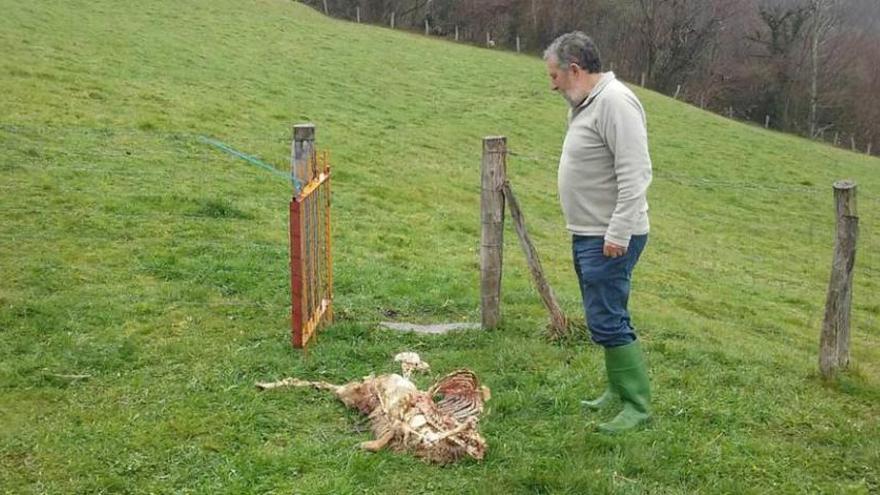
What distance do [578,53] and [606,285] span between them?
1.34 metres

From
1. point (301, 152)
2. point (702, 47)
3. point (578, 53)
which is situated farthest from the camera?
point (702, 47)

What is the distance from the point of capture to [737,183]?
23.5 meters

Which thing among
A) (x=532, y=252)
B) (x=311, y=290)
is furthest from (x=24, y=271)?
(x=532, y=252)

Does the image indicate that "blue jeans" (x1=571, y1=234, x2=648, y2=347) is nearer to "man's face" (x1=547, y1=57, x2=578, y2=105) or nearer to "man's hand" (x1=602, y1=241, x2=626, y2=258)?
"man's hand" (x1=602, y1=241, x2=626, y2=258)

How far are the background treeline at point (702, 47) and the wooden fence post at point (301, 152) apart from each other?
43363 mm

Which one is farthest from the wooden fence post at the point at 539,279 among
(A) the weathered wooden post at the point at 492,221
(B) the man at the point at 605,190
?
(B) the man at the point at 605,190

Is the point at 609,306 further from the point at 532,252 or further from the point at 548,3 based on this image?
the point at 548,3

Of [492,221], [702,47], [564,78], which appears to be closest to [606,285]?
[564,78]

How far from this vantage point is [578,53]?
4.97m

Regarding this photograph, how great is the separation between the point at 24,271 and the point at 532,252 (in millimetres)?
4672

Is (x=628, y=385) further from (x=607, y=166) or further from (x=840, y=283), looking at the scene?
(x=840, y=283)

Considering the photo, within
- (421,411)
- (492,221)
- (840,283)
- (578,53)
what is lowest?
(421,411)

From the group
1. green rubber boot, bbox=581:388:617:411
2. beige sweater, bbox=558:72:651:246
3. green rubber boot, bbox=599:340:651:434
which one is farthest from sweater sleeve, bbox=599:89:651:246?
green rubber boot, bbox=581:388:617:411

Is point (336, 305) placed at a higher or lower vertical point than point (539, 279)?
lower
